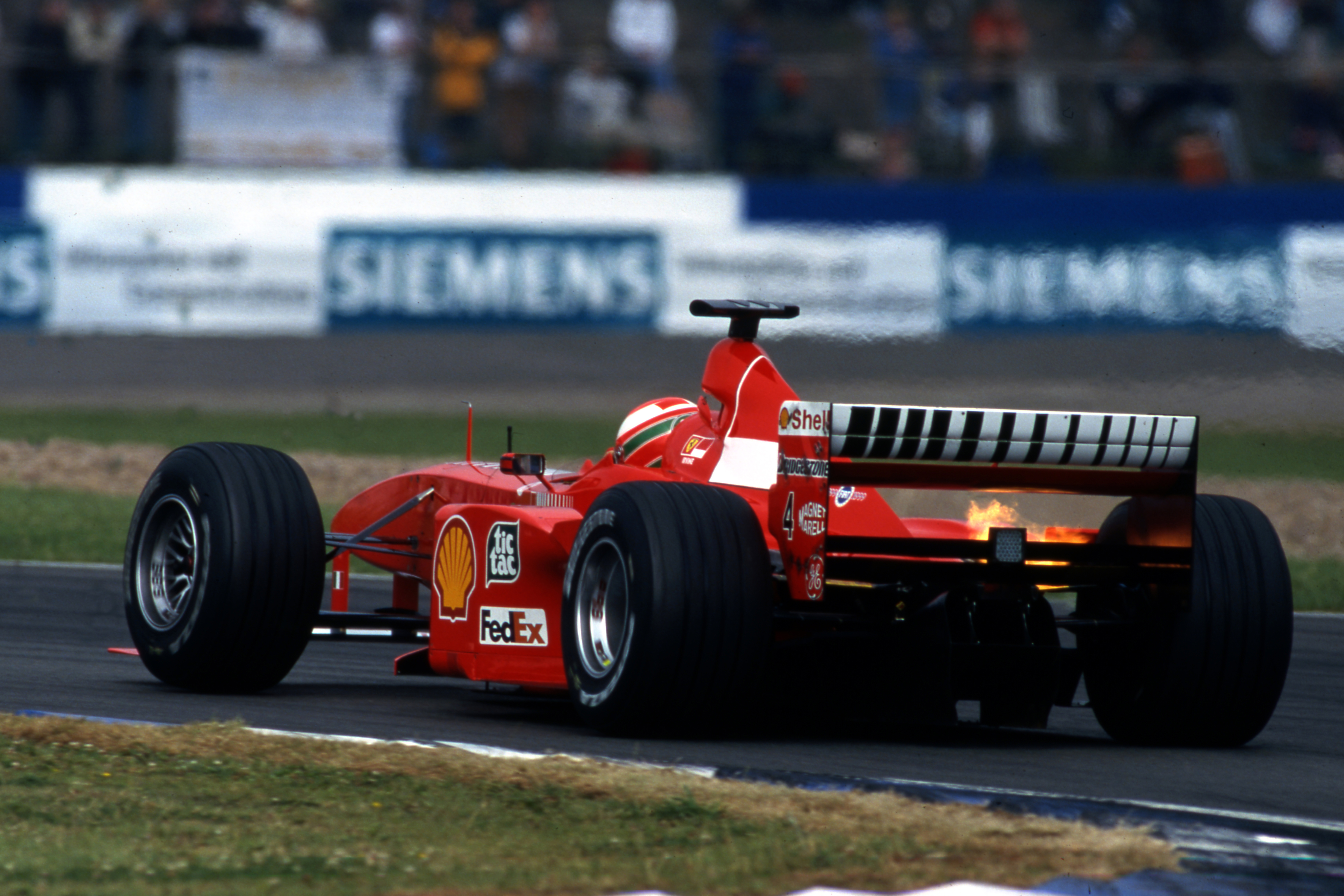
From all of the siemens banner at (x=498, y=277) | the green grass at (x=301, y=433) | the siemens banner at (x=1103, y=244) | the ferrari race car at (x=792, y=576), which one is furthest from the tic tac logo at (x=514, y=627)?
the siemens banner at (x=498, y=277)

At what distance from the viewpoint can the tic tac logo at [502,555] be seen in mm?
6195

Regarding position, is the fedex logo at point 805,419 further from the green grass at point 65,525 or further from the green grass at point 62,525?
the green grass at point 62,525

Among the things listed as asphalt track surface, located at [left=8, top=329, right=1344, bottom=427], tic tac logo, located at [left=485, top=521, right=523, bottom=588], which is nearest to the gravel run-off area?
asphalt track surface, located at [left=8, top=329, right=1344, bottom=427]

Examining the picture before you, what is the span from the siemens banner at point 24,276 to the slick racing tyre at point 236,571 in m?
9.21

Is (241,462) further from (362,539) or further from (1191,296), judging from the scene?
(1191,296)

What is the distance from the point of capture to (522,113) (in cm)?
1683

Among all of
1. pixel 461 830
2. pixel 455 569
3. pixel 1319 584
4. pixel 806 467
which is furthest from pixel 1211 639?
pixel 1319 584

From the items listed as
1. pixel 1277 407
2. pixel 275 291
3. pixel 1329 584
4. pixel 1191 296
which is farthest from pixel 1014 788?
pixel 275 291

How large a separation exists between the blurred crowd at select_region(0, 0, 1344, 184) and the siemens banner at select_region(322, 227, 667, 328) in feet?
2.45

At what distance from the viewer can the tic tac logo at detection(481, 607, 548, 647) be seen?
6.16 meters

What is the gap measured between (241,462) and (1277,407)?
18.3 ft

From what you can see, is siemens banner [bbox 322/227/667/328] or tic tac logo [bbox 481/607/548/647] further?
siemens banner [bbox 322/227/667/328]

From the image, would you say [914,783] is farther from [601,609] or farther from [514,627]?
[514,627]

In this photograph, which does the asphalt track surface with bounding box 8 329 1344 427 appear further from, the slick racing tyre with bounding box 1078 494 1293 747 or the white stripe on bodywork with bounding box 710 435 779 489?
the slick racing tyre with bounding box 1078 494 1293 747
